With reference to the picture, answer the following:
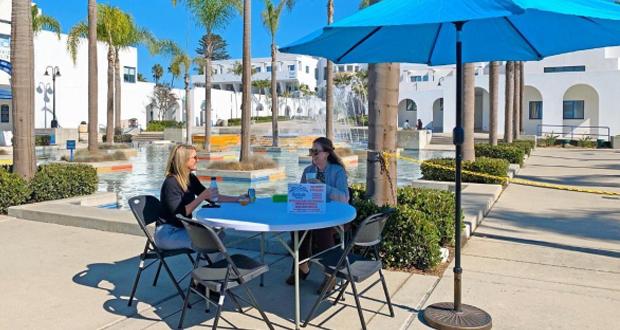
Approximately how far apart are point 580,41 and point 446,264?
2.53 metres

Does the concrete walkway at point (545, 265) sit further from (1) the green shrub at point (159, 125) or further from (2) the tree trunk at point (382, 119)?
(1) the green shrub at point (159, 125)

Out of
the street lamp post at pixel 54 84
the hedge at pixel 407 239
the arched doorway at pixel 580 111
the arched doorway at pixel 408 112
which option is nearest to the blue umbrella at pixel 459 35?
the hedge at pixel 407 239

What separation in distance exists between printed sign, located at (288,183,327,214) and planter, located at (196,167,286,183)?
10735mm

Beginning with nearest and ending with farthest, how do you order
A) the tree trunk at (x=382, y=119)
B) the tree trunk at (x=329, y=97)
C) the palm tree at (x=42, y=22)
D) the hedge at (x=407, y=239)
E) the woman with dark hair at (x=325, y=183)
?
the woman with dark hair at (x=325, y=183) → the hedge at (x=407, y=239) → the tree trunk at (x=382, y=119) → the tree trunk at (x=329, y=97) → the palm tree at (x=42, y=22)

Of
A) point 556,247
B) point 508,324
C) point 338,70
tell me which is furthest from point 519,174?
point 338,70

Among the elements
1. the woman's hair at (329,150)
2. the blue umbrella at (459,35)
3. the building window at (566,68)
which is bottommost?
the woman's hair at (329,150)

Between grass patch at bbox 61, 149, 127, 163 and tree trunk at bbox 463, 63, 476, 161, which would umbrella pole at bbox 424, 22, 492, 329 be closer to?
tree trunk at bbox 463, 63, 476, 161

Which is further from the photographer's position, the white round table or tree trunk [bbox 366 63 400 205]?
tree trunk [bbox 366 63 400 205]

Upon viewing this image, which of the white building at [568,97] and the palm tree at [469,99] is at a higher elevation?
the white building at [568,97]

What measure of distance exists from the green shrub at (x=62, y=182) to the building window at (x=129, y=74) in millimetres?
41581

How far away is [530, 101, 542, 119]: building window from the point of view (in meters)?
38.1

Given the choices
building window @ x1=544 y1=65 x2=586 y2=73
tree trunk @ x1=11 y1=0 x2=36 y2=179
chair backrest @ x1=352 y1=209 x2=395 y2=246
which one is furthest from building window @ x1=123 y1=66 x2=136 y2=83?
chair backrest @ x1=352 y1=209 x2=395 y2=246

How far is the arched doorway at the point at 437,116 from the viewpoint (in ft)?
148

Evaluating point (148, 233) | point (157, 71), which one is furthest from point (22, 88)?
point (157, 71)
